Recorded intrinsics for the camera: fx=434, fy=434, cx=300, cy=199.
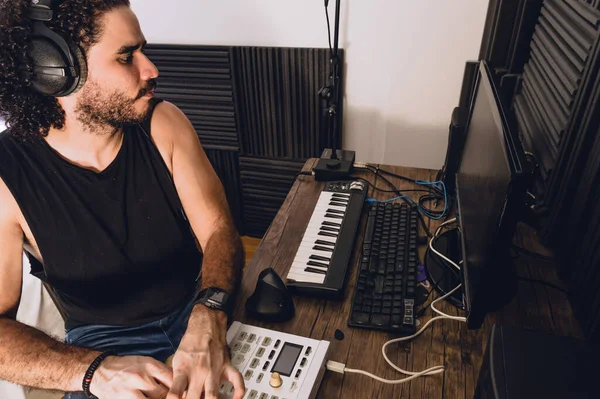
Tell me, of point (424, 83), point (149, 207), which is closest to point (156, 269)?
point (149, 207)

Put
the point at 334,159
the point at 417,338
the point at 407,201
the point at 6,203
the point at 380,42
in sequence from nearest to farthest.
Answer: the point at 417,338, the point at 6,203, the point at 407,201, the point at 334,159, the point at 380,42

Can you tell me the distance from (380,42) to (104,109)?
1218mm

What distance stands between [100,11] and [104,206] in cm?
49

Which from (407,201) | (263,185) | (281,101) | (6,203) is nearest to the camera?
(6,203)

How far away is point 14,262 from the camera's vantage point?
3.58ft

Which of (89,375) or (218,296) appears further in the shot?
(218,296)

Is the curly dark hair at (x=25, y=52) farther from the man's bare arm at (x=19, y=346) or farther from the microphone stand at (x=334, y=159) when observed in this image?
the microphone stand at (x=334, y=159)

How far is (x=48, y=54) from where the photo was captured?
95 centimetres

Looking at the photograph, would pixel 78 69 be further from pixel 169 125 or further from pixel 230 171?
pixel 230 171

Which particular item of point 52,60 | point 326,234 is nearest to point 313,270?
point 326,234

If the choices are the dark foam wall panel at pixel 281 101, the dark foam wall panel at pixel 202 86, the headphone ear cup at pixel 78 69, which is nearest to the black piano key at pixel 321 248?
the headphone ear cup at pixel 78 69

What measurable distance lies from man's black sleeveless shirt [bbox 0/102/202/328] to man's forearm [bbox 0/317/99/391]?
0.19 metres

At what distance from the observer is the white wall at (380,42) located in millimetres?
1783

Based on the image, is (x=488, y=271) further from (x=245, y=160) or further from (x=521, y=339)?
(x=245, y=160)
